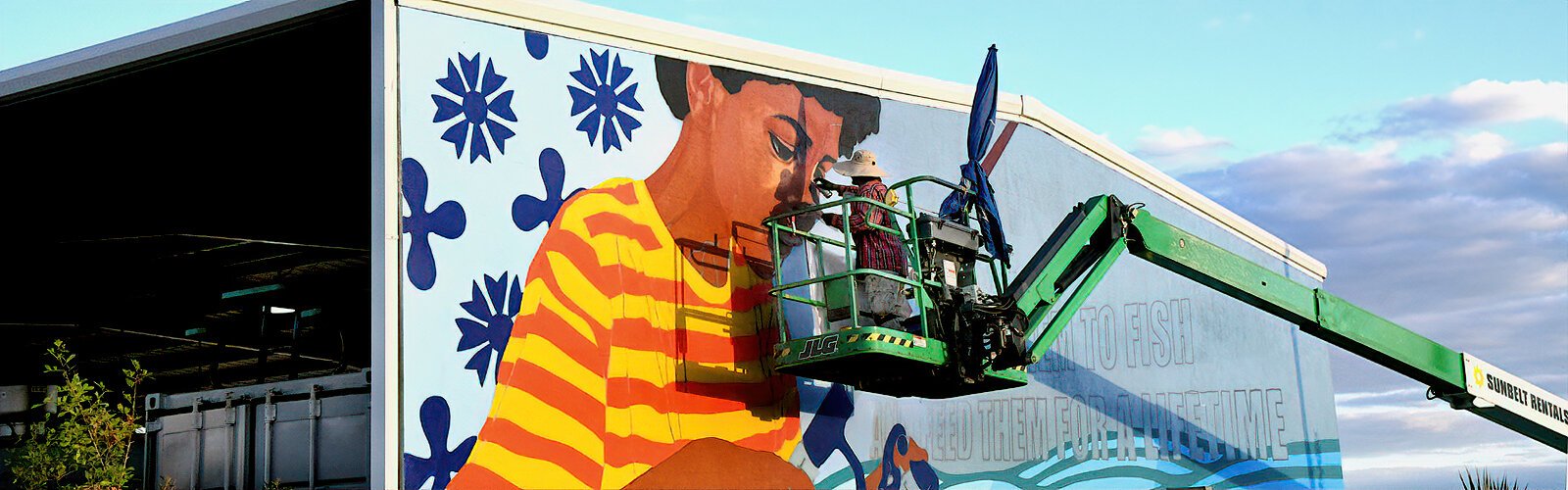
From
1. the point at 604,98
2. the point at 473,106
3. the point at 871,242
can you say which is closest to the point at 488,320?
the point at 473,106

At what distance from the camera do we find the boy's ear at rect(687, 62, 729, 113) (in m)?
14.4

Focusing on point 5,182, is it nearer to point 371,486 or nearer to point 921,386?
point 371,486

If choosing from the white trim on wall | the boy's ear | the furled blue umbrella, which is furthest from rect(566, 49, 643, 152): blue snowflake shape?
the furled blue umbrella

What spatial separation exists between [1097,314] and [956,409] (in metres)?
3.71

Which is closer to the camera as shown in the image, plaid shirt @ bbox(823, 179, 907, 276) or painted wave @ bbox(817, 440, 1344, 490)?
plaid shirt @ bbox(823, 179, 907, 276)

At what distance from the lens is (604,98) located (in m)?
13.4

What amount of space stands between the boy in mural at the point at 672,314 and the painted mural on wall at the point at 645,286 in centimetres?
2

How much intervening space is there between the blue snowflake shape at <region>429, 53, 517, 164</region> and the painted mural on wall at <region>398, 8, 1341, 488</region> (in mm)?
20

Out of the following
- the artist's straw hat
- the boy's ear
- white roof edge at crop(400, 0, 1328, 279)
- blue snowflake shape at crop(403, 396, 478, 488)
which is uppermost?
white roof edge at crop(400, 0, 1328, 279)

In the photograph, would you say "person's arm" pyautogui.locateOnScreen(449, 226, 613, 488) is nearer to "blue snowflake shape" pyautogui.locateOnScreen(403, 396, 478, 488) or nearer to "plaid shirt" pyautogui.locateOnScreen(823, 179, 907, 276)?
"blue snowflake shape" pyautogui.locateOnScreen(403, 396, 478, 488)

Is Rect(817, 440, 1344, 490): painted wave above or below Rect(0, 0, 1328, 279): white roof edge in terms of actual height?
below

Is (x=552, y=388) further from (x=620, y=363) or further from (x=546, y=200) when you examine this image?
(x=546, y=200)

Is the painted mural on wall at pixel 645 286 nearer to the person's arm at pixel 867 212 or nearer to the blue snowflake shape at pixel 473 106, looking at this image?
the blue snowflake shape at pixel 473 106

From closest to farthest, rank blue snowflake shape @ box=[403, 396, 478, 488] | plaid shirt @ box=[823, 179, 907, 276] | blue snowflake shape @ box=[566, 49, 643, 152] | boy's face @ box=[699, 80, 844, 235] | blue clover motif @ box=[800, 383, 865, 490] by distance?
blue snowflake shape @ box=[403, 396, 478, 488], blue snowflake shape @ box=[566, 49, 643, 152], plaid shirt @ box=[823, 179, 907, 276], boy's face @ box=[699, 80, 844, 235], blue clover motif @ box=[800, 383, 865, 490]
